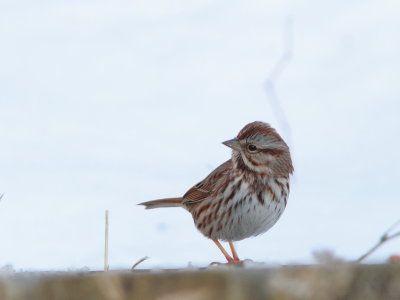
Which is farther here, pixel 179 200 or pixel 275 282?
pixel 179 200

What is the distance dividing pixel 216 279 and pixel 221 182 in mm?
4406

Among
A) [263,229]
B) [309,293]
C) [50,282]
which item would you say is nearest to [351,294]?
[309,293]

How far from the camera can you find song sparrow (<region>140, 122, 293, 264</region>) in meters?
6.47

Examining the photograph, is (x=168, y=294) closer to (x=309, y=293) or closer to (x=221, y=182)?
(x=309, y=293)

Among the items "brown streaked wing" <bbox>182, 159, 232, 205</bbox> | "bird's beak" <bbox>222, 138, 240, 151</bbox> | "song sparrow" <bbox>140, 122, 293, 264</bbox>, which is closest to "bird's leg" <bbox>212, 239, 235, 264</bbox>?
"song sparrow" <bbox>140, 122, 293, 264</bbox>

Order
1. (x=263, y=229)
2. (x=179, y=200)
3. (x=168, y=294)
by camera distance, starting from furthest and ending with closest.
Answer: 1. (x=179, y=200)
2. (x=263, y=229)
3. (x=168, y=294)

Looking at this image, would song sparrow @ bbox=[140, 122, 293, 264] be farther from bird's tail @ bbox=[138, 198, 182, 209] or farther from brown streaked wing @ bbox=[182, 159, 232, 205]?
bird's tail @ bbox=[138, 198, 182, 209]

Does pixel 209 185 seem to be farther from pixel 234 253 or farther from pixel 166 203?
pixel 166 203

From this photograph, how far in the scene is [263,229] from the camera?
6.59m

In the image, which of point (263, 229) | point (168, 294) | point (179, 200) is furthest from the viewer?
point (179, 200)

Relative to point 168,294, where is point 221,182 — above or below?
above

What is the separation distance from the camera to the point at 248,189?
21.4 ft

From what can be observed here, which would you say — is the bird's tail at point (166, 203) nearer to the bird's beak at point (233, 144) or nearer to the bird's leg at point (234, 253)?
the bird's leg at point (234, 253)

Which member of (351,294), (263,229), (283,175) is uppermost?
(283,175)
